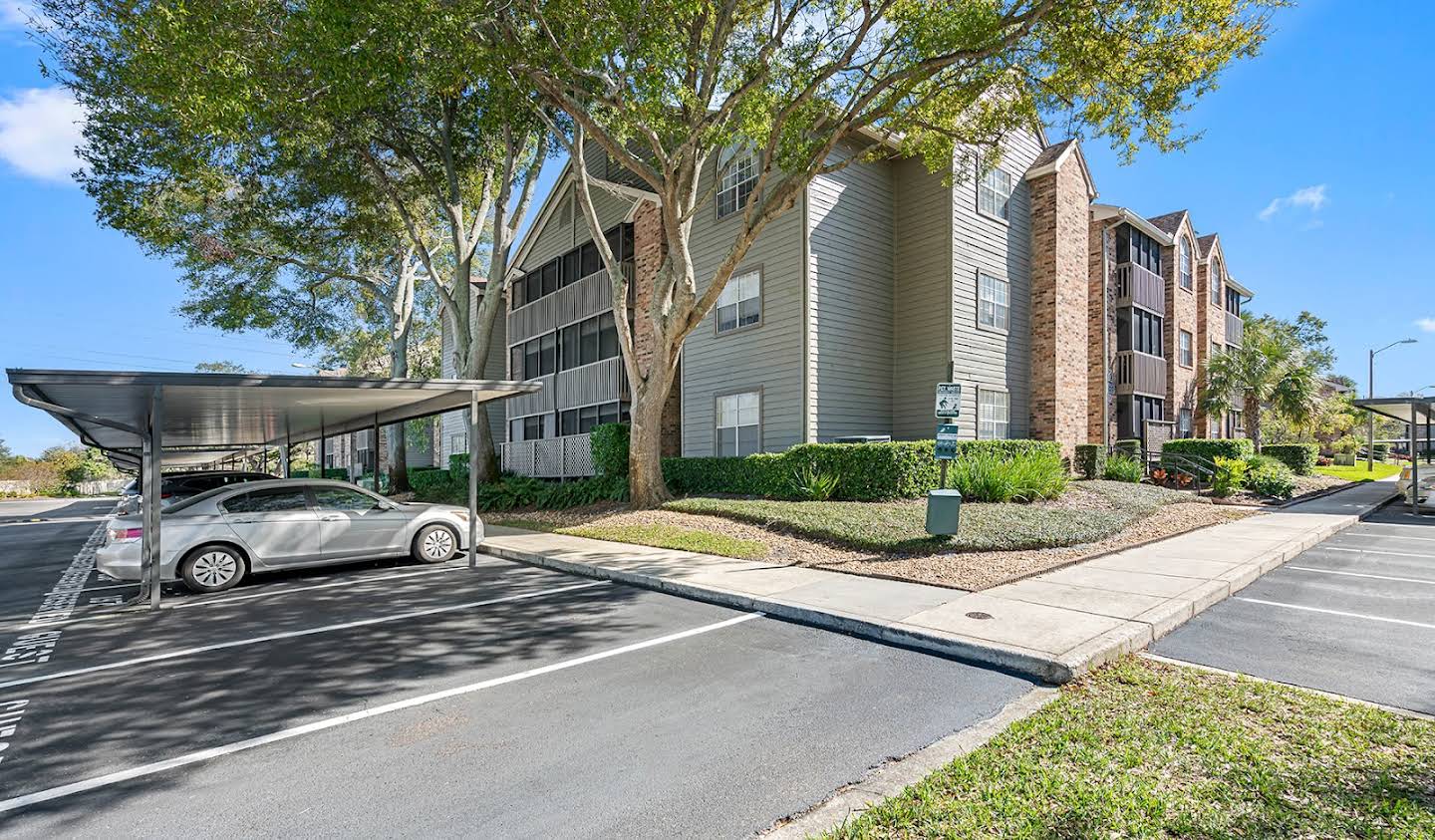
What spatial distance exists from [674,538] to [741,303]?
8.02m

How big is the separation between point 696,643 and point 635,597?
2.03 m

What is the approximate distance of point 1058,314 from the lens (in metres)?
Result: 19.1

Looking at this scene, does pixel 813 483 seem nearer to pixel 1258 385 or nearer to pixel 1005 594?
pixel 1005 594

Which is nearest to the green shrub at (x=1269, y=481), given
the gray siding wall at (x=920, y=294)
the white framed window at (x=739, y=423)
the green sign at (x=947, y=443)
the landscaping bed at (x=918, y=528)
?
the landscaping bed at (x=918, y=528)

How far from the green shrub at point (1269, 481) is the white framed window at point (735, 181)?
15.6 m

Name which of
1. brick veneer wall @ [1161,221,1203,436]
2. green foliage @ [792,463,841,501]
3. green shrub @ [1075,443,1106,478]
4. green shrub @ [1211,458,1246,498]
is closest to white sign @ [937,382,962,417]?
green foliage @ [792,463,841,501]

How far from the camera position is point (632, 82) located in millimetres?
11812

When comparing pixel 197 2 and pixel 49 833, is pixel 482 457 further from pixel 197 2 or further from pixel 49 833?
pixel 49 833

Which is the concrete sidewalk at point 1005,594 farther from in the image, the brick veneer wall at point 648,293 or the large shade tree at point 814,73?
the brick veneer wall at point 648,293

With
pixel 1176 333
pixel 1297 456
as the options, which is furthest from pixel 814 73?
pixel 1297 456

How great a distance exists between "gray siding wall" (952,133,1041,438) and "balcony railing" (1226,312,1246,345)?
2050 centimetres

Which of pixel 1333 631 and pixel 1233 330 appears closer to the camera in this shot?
pixel 1333 631

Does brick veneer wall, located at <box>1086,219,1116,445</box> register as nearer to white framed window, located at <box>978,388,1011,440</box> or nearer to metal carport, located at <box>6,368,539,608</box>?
white framed window, located at <box>978,388,1011,440</box>

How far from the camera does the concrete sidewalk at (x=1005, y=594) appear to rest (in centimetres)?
565
